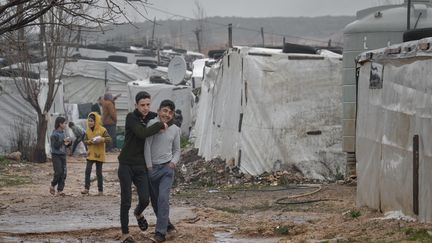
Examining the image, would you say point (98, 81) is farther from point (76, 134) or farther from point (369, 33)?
point (369, 33)

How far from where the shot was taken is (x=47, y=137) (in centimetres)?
2794

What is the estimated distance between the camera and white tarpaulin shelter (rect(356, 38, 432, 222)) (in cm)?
983

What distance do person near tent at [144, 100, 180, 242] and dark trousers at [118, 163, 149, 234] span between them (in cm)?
10

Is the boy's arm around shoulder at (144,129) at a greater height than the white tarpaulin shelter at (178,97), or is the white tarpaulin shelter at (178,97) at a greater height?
the boy's arm around shoulder at (144,129)

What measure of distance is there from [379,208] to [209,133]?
1112cm

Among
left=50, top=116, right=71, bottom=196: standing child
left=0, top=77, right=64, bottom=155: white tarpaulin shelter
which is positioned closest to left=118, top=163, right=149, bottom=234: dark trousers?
left=50, top=116, right=71, bottom=196: standing child

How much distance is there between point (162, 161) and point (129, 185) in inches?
19.0

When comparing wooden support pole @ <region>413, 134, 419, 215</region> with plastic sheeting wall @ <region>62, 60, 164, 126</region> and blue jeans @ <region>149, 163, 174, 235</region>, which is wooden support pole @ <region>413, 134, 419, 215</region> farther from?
plastic sheeting wall @ <region>62, 60, 164, 126</region>

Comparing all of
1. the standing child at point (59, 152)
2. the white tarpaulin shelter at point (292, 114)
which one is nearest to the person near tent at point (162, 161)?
the standing child at point (59, 152)

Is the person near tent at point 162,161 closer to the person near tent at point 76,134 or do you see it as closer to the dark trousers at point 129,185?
the dark trousers at point 129,185

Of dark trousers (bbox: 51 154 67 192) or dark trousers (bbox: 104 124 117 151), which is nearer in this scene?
dark trousers (bbox: 51 154 67 192)

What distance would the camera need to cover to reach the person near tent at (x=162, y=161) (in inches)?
426

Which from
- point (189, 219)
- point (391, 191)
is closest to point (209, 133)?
point (189, 219)

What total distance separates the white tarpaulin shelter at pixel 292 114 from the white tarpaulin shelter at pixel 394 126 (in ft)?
17.1
